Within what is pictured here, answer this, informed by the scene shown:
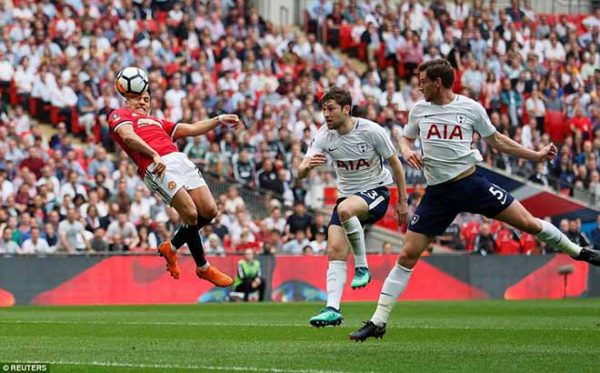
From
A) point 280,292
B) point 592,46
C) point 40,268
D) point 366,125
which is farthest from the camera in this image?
point 592,46

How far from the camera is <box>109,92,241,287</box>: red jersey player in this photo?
14.6 meters

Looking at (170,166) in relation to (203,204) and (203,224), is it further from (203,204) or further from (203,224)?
(203,224)

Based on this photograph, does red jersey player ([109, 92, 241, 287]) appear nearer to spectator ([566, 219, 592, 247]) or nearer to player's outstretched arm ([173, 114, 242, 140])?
player's outstretched arm ([173, 114, 242, 140])

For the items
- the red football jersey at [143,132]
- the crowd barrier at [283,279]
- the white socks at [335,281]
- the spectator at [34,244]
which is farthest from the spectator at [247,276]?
the white socks at [335,281]

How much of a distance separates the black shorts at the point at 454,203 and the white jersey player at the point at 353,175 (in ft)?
5.30

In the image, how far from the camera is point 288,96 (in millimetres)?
32312

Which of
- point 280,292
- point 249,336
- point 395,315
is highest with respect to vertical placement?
point 249,336

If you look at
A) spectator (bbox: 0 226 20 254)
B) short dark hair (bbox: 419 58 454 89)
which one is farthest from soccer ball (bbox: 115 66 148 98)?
spectator (bbox: 0 226 20 254)

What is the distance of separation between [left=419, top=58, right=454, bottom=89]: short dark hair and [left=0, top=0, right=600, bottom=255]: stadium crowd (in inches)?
568

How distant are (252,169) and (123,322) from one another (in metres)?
12.9

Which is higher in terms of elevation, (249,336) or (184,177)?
(184,177)

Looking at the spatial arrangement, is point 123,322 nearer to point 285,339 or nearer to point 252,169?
point 285,339

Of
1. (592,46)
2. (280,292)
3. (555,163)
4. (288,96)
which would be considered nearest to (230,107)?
(288,96)

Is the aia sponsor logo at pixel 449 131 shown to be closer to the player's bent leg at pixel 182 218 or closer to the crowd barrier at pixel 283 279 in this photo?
the player's bent leg at pixel 182 218
